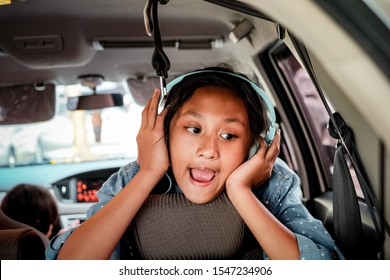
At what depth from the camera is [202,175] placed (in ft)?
2.80

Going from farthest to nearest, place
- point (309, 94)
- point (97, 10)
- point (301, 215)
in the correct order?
1. point (309, 94)
2. point (97, 10)
3. point (301, 215)

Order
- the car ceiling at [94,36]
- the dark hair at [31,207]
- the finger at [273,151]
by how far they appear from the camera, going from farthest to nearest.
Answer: the dark hair at [31,207], the car ceiling at [94,36], the finger at [273,151]

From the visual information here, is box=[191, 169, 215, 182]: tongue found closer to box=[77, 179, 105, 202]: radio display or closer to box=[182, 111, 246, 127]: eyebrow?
box=[182, 111, 246, 127]: eyebrow

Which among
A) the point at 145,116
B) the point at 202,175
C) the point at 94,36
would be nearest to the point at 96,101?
the point at 94,36

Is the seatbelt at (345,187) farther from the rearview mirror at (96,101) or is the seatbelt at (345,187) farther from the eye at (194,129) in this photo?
the rearview mirror at (96,101)

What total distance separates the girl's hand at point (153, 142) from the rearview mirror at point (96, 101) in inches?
15.5

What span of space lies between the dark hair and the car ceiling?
32 cm

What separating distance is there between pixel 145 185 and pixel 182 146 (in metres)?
0.10

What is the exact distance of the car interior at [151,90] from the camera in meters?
0.82

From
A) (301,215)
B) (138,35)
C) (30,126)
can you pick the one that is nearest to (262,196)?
(301,215)

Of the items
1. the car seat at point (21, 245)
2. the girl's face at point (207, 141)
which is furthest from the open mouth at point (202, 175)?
the car seat at point (21, 245)

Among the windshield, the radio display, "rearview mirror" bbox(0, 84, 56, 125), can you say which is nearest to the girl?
the windshield

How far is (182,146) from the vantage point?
2.81ft
